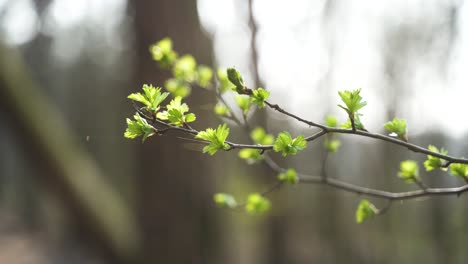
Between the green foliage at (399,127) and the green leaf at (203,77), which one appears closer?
the green foliage at (399,127)

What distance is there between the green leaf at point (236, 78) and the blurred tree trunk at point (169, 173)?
1.40 meters

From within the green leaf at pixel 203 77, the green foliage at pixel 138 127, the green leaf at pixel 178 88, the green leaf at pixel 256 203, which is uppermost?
the green leaf at pixel 203 77

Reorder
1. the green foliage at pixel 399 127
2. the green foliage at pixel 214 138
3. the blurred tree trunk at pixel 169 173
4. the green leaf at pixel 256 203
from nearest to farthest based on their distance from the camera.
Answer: the green foliage at pixel 214 138 → the green foliage at pixel 399 127 → the green leaf at pixel 256 203 → the blurred tree trunk at pixel 169 173

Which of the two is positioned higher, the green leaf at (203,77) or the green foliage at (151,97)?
the green leaf at (203,77)

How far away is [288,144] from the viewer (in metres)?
0.41

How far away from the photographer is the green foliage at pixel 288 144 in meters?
0.41

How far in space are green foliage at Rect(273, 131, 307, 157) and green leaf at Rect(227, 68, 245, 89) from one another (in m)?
0.07

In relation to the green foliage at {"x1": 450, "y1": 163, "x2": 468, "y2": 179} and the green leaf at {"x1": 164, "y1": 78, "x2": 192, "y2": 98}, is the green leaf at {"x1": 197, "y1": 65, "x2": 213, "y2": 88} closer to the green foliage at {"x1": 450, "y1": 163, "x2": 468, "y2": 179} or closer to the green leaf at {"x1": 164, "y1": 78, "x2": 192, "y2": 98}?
the green leaf at {"x1": 164, "y1": 78, "x2": 192, "y2": 98}

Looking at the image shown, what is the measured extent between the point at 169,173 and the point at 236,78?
5.04 ft

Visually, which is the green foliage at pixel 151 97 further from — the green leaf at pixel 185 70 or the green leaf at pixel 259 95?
the green leaf at pixel 185 70

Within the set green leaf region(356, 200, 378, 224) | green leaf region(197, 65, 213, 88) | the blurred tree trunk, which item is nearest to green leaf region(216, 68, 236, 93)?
green leaf region(197, 65, 213, 88)

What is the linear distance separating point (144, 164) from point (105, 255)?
0.87m

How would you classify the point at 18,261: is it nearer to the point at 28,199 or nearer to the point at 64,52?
the point at 28,199

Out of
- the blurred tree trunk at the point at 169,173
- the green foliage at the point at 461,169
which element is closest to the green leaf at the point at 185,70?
the green foliage at the point at 461,169
